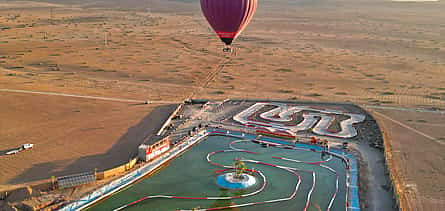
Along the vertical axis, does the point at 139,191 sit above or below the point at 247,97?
below

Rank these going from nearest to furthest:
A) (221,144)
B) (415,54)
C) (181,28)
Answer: (221,144) → (415,54) → (181,28)

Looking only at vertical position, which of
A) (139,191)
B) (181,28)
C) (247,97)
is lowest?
(139,191)

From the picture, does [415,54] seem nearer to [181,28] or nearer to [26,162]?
[181,28]

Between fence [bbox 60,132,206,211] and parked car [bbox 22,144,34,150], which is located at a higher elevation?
parked car [bbox 22,144,34,150]

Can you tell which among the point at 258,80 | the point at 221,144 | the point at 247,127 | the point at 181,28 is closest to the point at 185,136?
the point at 221,144

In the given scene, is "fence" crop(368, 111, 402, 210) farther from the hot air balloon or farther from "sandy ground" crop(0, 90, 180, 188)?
"sandy ground" crop(0, 90, 180, 188)

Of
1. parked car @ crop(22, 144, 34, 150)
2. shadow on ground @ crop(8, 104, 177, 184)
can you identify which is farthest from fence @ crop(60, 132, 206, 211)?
parked car @ crop(22, 144, 34, 150)
